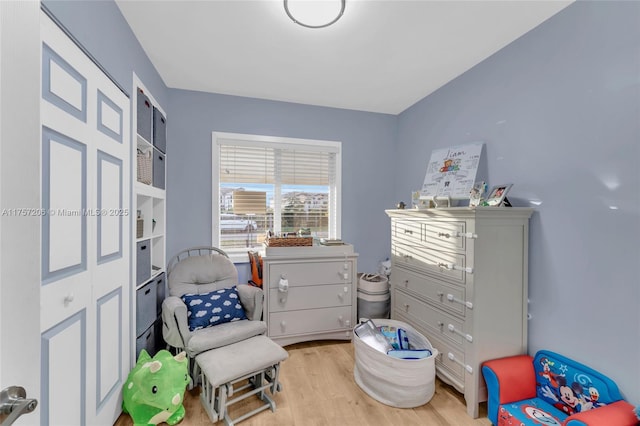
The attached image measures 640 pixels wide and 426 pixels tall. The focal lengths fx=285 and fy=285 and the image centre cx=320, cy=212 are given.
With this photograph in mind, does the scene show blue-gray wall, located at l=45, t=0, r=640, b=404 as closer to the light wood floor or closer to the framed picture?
the framed picture

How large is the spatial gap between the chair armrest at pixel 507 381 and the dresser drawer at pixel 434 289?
1.16ft

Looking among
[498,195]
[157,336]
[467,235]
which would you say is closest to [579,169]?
[498,195]

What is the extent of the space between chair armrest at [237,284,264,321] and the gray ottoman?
253 millimetres

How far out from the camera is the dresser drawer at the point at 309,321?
8.71 feet

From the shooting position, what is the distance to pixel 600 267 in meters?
1.59

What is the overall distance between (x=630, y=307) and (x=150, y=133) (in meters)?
3.32

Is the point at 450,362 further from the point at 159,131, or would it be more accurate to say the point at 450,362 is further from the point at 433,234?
the point at 159,131

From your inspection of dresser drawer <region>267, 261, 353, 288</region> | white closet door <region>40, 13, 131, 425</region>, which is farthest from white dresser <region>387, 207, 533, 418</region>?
white closet door <region>40, 13, 131, 425</region>

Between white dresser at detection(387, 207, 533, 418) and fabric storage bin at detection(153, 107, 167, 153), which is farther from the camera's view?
fabric storage bin at detection(153, 107, 167, 153)

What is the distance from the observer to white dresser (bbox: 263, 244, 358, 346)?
2.65 m

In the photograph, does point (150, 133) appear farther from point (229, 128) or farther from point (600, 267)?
point (600, 267)

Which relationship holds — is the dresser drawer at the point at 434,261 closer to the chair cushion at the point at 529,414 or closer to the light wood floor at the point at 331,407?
the chair cushion at the point at 529,414

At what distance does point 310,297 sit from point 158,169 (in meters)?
1.85

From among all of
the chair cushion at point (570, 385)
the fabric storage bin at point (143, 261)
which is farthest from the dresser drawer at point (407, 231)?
the fabric storage bin at point (143, 261)
